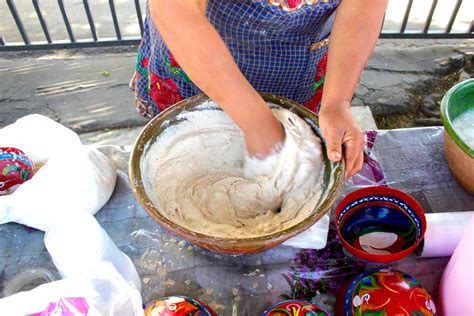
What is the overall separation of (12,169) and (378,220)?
3.30 ft

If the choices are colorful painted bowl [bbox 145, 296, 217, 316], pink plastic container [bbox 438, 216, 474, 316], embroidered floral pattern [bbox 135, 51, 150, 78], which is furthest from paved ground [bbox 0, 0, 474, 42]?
colorful painted bowl [bbox 145, 296, 217, 316]

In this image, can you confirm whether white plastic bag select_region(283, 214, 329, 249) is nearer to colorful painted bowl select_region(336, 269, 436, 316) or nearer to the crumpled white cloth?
colorful painted bowl select_region(336, 269, 436, 316)

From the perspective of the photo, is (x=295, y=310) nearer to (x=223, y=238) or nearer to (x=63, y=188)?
(x=223, y=238)

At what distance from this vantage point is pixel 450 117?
120cm

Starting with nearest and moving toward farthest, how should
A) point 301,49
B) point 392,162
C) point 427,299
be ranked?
point 427,299, point 301,49, point 392,162

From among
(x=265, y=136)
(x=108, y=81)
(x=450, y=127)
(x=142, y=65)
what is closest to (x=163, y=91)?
(x=142, y=65)

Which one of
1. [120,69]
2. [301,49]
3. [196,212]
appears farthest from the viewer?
[120,69]

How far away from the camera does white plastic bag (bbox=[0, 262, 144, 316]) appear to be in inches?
30.3

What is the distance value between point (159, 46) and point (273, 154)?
49 cm

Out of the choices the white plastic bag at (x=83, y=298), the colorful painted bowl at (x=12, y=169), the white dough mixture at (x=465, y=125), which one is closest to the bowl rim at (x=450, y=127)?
the white dough mixture at (x=465, y=125)

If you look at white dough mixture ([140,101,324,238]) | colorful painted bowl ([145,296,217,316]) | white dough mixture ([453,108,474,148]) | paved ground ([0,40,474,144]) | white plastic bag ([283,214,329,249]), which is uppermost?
white dough mixture ([140,101,324,238])

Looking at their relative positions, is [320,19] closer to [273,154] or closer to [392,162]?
[273,154]

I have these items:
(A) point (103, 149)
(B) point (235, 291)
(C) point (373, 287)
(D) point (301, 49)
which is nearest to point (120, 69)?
(A) point (103, 149)

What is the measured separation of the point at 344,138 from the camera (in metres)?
0.92
